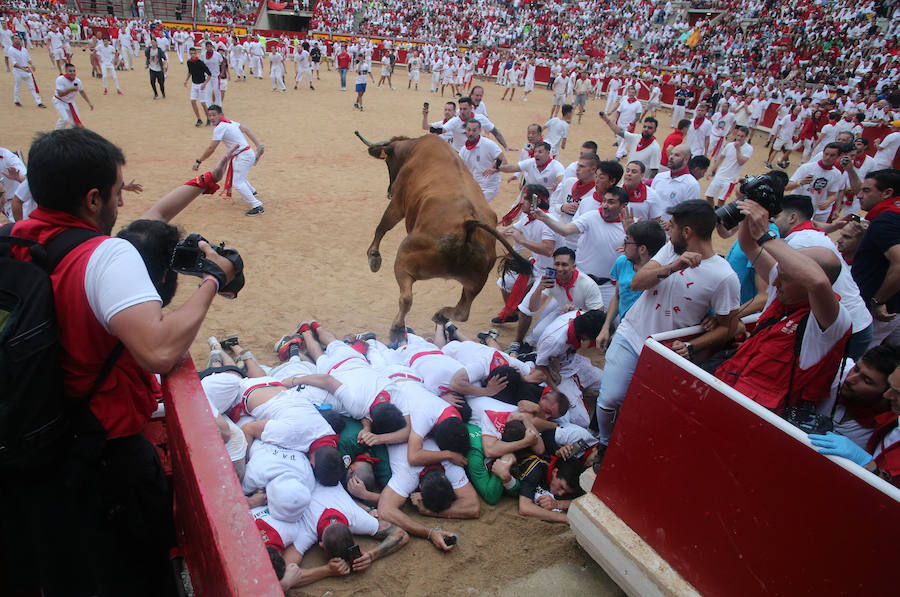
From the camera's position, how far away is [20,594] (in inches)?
87.3

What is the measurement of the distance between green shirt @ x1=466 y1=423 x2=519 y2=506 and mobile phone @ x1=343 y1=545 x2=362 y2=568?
1.20 meters

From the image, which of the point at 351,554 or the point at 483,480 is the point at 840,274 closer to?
the point at 483,480

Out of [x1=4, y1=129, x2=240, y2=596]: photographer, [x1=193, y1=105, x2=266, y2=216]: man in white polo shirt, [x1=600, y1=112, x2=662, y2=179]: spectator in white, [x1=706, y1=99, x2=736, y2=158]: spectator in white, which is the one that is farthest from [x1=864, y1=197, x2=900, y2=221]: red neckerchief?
[x1=706, y1=99, x2=736, y2=158]: spectator in white

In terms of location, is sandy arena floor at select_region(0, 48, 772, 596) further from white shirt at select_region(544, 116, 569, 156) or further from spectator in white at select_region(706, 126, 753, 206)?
spectator in white at select_region(706, 126, 753, 206)

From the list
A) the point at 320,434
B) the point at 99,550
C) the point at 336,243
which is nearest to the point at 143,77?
the point at 336,243

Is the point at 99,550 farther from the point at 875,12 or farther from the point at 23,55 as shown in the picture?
the point at 875,12

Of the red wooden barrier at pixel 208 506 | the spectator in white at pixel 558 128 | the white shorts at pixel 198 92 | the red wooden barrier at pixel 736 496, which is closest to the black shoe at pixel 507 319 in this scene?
the red wooden barrier at pixel 736 496

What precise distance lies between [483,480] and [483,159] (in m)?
5.80

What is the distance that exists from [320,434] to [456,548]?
4.35 feet

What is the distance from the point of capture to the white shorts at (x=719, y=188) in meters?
11.2

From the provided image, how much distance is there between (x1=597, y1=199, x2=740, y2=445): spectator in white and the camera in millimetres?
3662

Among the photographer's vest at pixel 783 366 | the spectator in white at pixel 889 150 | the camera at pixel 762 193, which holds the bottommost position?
the photographer's vest at pixel 783 366

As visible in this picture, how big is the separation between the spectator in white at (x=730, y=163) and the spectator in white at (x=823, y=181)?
5.96ft

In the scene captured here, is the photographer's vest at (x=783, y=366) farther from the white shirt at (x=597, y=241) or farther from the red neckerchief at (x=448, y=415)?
the white shirt at (x=597, y=241)
